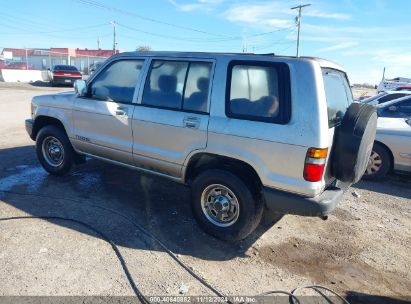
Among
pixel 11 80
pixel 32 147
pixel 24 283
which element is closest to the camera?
pixel 24 283

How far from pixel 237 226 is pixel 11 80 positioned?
3095cm

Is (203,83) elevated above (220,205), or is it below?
above

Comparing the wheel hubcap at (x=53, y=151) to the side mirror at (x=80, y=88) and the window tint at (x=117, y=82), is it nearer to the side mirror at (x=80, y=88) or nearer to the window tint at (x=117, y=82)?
the side mirror at (x=80, y=88)

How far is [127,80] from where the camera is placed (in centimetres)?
438

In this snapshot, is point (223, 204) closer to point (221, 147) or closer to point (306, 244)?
point (221, 147)

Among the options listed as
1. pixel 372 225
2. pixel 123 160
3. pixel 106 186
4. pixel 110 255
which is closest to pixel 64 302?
pixel 110 255

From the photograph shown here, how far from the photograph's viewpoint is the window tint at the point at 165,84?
12.8 feet

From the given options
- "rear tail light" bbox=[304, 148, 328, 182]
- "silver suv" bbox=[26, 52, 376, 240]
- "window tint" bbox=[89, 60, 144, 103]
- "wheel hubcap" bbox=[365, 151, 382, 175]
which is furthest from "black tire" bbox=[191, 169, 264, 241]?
"wheel hubcap" bbox=[365, 151, 382, 175]

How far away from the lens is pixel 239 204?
3.55m

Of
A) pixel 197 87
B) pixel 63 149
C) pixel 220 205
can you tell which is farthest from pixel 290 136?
pixel 63 149

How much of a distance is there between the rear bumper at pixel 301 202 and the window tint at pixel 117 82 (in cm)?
216

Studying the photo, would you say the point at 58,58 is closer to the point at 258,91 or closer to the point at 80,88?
the point at 80,88

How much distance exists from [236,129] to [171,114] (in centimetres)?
88

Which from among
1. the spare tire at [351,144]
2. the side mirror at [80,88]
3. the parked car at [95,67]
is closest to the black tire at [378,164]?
the spare tire at [351,144]
